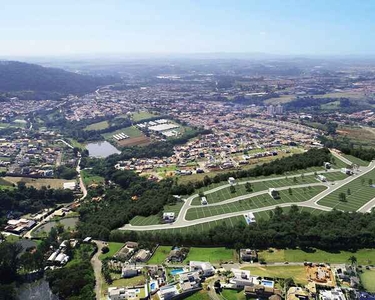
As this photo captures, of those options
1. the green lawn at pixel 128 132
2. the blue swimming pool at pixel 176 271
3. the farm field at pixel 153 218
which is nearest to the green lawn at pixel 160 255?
the blue swimming pool at pixel 176 271

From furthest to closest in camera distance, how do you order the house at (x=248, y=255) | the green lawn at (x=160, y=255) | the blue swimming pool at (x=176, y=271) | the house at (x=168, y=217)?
the house at (x=168, y=217)
the green lawn at (x=160, y=255)
the house at (x=248, y=255)
the blue swimming pool at (x=176, y=271)

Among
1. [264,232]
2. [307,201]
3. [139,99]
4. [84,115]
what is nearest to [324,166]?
[307,201]

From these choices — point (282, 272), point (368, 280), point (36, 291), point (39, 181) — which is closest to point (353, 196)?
point (368, 280)

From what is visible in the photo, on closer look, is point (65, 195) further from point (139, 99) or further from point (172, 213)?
point (139, 99)

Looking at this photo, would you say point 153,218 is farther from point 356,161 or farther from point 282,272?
point 356,161

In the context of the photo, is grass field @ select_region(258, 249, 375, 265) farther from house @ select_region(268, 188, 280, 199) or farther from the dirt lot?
the dirt lot

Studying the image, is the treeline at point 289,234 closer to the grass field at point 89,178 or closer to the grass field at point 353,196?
the grass field at point 353,196
